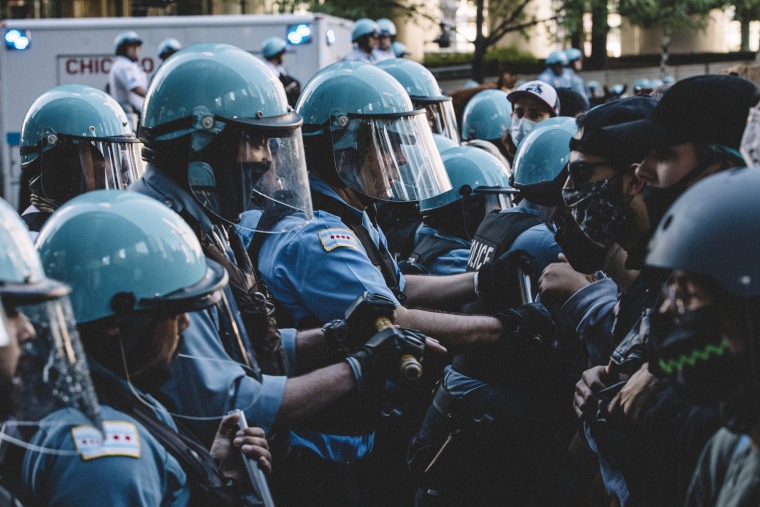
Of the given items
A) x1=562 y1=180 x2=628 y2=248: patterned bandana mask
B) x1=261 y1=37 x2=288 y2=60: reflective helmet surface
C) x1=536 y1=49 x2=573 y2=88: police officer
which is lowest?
x1=562 y1=180 x2=628 y2=248: patterned bandana mask

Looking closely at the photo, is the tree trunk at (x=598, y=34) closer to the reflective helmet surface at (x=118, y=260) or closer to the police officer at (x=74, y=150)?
the police officer at (x=74, y=150)

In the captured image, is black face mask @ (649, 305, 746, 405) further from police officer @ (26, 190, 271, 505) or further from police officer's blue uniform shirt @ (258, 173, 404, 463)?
police officer's blue uniform shirt @ (258, 173, 404, 463)

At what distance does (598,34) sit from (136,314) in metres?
27.4

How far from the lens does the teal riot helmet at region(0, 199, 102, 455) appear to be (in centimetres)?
211

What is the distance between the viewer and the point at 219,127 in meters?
3.64

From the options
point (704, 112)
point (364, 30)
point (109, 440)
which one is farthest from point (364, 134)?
point (364, 30)

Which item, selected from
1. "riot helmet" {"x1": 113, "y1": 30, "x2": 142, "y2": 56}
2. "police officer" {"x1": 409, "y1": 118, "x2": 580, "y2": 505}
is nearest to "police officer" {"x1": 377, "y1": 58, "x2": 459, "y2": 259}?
"police officer" {"x1": 409, "y1": 118, "x2": 580, "y2": 505}

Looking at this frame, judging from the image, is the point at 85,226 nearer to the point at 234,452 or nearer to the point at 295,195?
the point at 234,452

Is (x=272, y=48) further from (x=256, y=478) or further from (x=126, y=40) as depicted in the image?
(x=256, y=478)

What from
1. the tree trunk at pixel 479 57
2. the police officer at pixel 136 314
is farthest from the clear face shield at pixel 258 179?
the tree trunk at pixel 479 57

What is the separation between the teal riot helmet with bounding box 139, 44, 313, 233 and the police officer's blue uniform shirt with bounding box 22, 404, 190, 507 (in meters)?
1.26

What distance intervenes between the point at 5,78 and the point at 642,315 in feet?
50.1

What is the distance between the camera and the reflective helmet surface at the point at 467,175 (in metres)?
5.80

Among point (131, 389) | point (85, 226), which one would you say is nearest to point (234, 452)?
point (131, 389)
